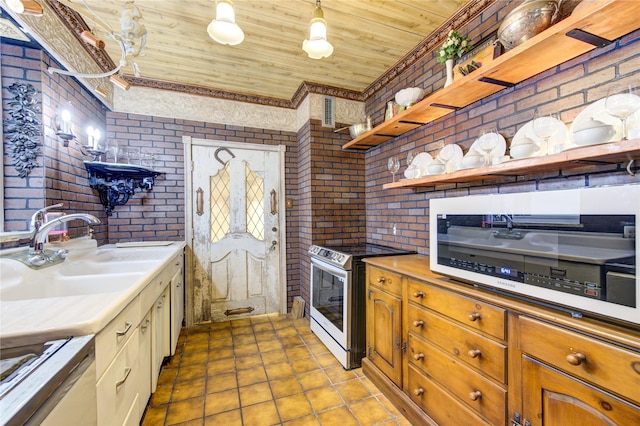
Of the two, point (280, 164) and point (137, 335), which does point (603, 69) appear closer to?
point (137, 335)

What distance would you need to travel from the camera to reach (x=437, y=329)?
1453 millimetres

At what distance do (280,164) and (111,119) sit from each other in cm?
182

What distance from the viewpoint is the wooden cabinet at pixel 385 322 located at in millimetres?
1752

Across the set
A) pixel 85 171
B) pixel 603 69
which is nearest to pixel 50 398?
pixel 603 69

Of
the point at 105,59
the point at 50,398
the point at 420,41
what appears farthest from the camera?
the point at 105,59

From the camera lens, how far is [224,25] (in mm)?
1467

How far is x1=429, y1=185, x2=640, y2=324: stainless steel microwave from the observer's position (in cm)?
85

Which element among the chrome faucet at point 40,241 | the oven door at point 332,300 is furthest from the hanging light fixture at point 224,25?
the oven door at point 332,300

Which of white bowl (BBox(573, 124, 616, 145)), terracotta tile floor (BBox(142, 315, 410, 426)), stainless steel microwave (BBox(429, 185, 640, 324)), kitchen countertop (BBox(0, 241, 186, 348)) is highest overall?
white bowl (BBox(573, 124, 616, 145))

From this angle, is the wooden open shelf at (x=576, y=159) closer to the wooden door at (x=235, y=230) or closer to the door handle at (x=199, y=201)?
the wooden door at (x=235, y=230)

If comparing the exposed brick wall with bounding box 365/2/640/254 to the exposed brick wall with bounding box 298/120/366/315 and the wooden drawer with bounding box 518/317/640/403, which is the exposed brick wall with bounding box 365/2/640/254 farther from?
the wooden drawer with bounding box 518/317/640/403

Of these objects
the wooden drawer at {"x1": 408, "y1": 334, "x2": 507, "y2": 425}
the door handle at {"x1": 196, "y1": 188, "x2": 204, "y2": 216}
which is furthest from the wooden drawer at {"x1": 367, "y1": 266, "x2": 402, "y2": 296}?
the door handle at {"x1": 196, "y1": 188, "x2": 204, "y2": 216}

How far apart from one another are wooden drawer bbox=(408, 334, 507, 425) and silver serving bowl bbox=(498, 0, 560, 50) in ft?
5.48

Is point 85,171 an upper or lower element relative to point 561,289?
upper
